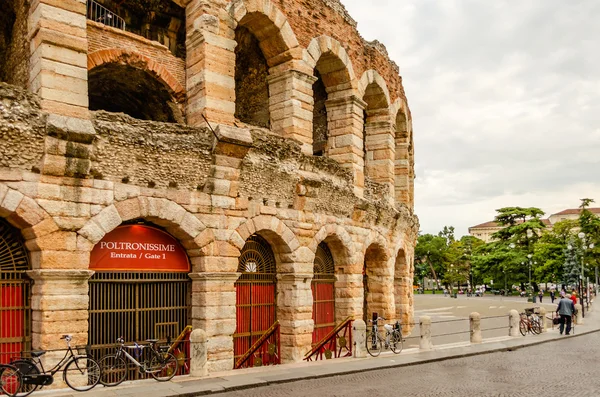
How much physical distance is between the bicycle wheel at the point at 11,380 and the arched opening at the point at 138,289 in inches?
77.6

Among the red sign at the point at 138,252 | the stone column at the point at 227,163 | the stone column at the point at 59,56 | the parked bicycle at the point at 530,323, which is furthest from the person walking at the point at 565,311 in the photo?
the stone column at the point at 59,56

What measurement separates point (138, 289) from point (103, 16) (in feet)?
22.7

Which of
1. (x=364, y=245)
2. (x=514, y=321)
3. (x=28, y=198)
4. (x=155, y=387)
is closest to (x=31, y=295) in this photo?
(x=28, y=198)

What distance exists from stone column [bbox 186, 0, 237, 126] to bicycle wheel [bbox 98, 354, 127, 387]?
5.03 m

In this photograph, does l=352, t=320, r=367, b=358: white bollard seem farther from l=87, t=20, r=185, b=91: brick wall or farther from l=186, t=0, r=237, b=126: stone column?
l=87, t=20, r=185, b=91: brick wall

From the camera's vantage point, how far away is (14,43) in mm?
11852

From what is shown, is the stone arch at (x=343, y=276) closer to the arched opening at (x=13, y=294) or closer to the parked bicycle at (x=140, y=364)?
the parked bicycle at (x=140, y=364)

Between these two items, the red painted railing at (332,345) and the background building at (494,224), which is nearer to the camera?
the red painted railing at (332,345)

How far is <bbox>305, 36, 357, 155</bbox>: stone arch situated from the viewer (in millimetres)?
15995

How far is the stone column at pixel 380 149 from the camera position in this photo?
19.2m

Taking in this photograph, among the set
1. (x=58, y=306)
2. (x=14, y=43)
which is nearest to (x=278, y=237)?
(x=58, y=306)

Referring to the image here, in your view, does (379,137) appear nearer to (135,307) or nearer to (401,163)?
(401,163)

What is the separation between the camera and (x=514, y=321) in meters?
19.1

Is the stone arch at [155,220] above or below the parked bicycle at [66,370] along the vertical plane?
above
